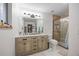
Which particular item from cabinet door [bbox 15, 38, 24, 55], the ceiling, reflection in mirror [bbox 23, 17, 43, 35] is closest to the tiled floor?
cabinet door [bbox 15, 38, 24, 55]

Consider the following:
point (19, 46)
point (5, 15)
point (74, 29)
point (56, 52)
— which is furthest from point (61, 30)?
point (5, 15)

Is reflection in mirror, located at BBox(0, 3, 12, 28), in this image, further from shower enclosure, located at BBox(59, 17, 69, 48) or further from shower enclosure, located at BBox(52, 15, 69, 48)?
shower enclosure, located at BBox(59, 17, 69, 48)

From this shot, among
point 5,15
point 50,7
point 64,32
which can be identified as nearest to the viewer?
point 5,15

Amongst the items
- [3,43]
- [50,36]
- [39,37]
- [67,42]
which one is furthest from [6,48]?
[67,42]

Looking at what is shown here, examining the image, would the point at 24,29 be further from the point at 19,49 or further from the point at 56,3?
the point at 56,3

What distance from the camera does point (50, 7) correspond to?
181cm

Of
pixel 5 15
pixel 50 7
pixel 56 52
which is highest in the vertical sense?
pixel 50 7

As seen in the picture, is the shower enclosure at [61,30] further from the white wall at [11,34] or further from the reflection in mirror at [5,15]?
the reflection in mirror at [5,15]

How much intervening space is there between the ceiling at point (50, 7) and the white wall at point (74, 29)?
104mm

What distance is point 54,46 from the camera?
6.39ft

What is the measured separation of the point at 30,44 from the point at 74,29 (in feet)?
2.71

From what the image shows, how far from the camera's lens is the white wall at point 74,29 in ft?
5.67

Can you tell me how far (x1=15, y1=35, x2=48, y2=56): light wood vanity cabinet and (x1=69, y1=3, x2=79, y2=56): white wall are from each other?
46 centimetres

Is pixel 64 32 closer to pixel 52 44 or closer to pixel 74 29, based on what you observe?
pixel 74 29
